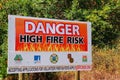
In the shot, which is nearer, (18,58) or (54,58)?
(18,58)

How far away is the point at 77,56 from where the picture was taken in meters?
9.68

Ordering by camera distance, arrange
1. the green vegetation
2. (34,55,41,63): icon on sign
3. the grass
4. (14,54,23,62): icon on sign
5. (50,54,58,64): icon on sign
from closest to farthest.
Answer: (14,54,23,62): icon on sign
(34,55,41,63): icon on sign
(50,54,58,64): icon on sign
the grass
the green vegetation

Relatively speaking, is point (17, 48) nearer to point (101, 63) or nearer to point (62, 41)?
point (62, 41)

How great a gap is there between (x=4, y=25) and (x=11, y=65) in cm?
956

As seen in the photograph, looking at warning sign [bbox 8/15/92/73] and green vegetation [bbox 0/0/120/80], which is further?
green vegetation [bbox 0/0/120/80]

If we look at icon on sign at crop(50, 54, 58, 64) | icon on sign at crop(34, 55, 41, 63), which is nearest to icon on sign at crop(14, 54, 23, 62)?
icon on sign at crop(34, 55, 41, 63)

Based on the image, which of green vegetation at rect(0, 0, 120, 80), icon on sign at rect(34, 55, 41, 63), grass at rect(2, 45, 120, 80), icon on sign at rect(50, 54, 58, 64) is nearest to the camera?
icon on sign at rect(34, 55, 41, 63)

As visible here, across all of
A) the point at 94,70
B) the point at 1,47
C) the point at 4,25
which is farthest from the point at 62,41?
the point at 4,25

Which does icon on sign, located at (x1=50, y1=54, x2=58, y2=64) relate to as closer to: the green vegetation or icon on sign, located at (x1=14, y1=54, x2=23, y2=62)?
icon on sign, located at (x1=14, y1=54, x2=23, y2=62)

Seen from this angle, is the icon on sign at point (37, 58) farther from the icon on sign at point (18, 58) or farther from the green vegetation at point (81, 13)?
the green vegetation at point (81, 13)

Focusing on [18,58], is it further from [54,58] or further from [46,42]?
[54,58]

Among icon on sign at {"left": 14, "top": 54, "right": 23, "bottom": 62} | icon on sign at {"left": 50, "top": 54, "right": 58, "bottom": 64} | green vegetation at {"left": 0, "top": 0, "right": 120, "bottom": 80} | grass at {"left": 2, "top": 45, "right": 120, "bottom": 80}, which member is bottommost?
grass at {"left": 2, "top": 45, "right": 120, "bottom": 80}

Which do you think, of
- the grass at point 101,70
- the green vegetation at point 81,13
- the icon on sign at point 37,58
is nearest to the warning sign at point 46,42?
the icon on sign at point 37,58

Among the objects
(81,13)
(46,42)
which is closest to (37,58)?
(46,42)
